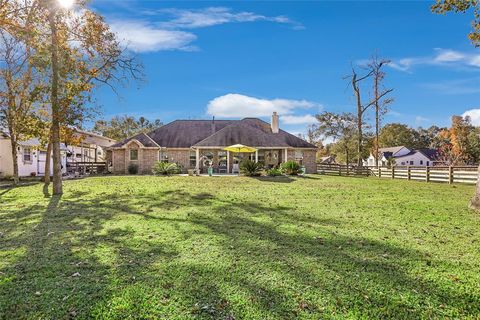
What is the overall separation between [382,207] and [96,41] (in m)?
14.8

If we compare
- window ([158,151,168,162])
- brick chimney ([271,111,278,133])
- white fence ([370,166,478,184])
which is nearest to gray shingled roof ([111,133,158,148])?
window ([158,151,168,162])

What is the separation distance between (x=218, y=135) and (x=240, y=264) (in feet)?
86.0

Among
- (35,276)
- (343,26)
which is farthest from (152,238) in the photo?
(343,26)

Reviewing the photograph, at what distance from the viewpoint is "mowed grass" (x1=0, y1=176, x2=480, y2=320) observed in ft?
11.6

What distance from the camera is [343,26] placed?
1619 cm

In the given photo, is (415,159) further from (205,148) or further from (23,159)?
(23,159)

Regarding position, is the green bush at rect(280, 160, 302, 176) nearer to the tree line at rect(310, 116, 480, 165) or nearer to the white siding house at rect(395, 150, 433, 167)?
the tree line at rect(310, 116, 480, 165)

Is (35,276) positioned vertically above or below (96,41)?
below

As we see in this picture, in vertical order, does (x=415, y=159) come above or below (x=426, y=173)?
above

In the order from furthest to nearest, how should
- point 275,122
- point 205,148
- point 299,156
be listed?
point 275,122
point 299,156
point 205,148

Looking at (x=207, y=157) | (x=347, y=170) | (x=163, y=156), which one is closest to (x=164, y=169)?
(x=163, y=156)

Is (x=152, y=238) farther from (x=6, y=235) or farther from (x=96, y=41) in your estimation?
(x=96, y=41)

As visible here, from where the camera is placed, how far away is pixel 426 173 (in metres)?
22.0

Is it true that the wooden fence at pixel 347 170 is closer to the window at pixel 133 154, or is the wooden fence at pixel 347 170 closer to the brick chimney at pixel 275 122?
the brick chimney at pixel 275 122
